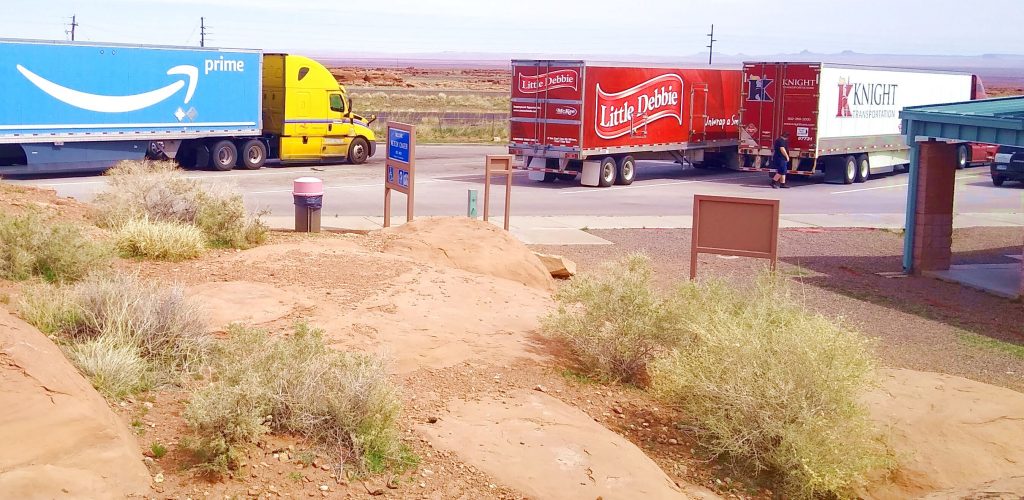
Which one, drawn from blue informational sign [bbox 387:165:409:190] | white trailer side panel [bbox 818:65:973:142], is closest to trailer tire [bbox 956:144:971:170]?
white trailer side panel [bbox 818:65:973:142]

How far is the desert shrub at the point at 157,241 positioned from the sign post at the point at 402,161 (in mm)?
4200

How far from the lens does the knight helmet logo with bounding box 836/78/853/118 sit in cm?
3084

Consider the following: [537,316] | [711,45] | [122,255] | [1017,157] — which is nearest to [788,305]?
[537,316]

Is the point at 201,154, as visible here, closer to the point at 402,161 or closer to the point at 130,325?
the point at 402,161

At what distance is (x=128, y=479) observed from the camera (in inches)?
237

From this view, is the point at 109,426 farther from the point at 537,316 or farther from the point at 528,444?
the point at 537,316

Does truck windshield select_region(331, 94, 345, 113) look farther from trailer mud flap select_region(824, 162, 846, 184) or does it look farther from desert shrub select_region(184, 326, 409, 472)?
desert shrub select_region(184, 326, 409, 472)

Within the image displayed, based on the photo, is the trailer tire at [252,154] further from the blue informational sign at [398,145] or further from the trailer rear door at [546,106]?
the blue informational sign at [398,145]

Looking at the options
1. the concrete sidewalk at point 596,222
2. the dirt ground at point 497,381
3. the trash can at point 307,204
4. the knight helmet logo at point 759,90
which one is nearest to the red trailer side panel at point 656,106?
the knight helmet logo at point 759,90

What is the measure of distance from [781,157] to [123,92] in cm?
1758

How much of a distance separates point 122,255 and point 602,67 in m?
17.9

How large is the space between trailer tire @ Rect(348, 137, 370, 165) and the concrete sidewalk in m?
11.4

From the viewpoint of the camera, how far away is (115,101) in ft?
87.7

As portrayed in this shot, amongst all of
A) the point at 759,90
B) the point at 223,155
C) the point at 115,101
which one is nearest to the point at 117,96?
the point at 115,101
